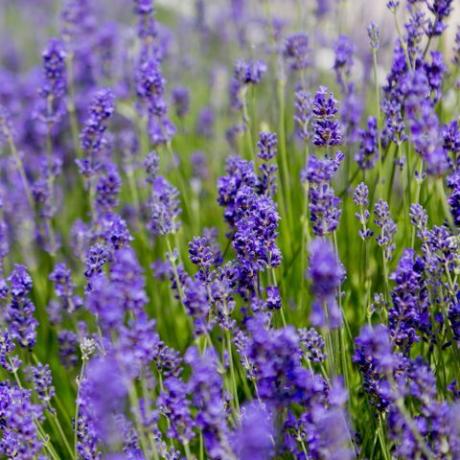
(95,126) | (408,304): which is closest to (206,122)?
(95,126)

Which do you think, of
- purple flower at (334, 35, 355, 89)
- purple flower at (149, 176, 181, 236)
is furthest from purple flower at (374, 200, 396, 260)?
purple flower at (334, 35, 355, 89)

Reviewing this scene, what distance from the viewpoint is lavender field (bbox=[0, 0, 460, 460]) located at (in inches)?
70.6

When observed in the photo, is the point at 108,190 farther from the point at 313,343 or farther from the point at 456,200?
the point at 456,200

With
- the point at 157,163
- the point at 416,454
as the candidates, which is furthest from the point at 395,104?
the point at 416,454

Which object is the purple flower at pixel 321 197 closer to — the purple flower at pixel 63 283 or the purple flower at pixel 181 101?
the purple flower at pixel 63 283

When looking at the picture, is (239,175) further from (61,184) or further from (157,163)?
(61,184)

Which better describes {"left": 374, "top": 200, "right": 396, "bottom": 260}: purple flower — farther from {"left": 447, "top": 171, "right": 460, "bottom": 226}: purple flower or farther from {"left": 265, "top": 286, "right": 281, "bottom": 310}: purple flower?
{"left": 265, "top": 286, "right": 281, "bottom": 310}: purple flower

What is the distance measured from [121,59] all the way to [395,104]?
A: 10.8 feet

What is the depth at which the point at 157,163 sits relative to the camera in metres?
3.11

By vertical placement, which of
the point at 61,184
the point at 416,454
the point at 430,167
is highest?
the point at 61,184

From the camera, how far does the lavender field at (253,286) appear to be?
1.79m

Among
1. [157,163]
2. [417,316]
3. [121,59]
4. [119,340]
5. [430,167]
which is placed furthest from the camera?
[121,59]

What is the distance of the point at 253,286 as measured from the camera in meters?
2.42

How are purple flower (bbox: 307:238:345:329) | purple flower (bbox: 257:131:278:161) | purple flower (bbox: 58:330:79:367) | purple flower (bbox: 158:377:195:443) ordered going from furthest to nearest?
purple flower (bbox: 58:330:79:367), purple flower (bbox: 257:131:278:161), purple flower (bbox: 158:377:195:443), purple flower (bbox: 307:238:345:329)
